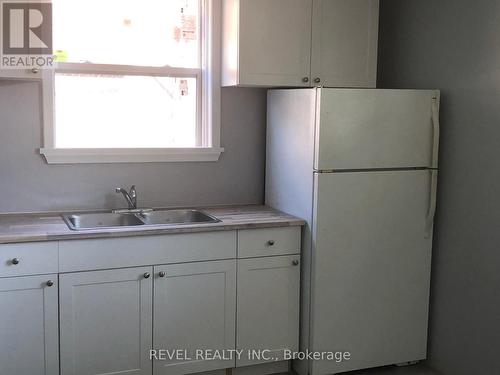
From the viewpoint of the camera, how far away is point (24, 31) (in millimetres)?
2941

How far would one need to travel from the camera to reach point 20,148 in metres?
3.27

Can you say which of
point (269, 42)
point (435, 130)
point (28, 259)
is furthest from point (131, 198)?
point (435, 130)

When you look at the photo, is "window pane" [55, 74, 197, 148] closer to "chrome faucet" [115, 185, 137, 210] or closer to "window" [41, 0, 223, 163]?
"window" [41, 0, 223, 163]

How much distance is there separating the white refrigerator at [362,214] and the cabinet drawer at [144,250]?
48 centimetres

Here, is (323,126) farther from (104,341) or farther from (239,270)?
(104,341)

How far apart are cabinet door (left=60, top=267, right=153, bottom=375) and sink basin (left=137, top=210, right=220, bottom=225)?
1.61ft

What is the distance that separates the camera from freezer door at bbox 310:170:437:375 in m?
3.19

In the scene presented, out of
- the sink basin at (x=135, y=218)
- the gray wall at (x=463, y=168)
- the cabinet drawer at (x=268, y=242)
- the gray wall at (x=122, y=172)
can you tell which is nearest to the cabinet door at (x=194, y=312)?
the cabinet drawer at (x=268, y=242)

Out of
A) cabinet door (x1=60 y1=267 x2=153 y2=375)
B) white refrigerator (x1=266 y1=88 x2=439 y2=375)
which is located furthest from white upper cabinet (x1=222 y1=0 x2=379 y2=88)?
cabinet door (x1=60 y1=267 x2=153 y2=375)

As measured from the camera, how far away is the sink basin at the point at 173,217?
11.2 feet

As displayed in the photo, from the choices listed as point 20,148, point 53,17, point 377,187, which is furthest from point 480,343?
point 53,17

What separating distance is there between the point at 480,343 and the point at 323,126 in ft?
4.39

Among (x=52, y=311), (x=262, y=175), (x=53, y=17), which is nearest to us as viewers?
(x=52, y=311)

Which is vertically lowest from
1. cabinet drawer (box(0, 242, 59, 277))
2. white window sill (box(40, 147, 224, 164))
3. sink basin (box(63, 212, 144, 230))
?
cabinet drawer (box(0, 242, 59, 277))
